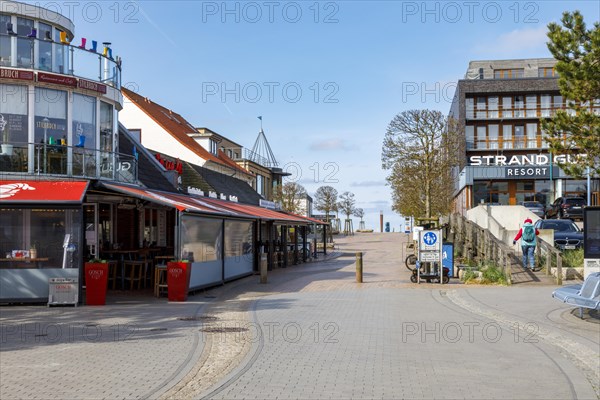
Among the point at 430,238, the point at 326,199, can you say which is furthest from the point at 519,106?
the point at 430,238

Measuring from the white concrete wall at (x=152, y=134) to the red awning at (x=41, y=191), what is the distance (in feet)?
76.3

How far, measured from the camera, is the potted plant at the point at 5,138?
16734 millimetres

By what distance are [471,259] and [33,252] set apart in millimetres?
16537

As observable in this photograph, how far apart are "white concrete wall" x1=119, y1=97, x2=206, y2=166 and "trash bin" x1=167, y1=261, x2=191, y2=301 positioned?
23.6 meters

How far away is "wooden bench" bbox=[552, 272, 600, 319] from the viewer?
11.4 m

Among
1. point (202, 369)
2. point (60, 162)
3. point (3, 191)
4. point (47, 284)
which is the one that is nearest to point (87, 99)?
point (60, 162)

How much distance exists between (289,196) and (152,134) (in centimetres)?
2280

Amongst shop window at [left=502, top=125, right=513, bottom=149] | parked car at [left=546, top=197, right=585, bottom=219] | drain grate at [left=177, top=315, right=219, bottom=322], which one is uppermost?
shop window at [left=502, top=125, right=513, bottom=149]

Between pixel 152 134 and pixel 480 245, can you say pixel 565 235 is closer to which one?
pixel 480 245

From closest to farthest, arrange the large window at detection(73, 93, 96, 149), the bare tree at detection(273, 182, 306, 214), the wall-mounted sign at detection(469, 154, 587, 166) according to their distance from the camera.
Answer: the large window at detection(73, 93, 96, 149) → the wall-mounted sign at detection(469, 154, 587, 166) → the bare tree at detection(273, 182, 306, 214)

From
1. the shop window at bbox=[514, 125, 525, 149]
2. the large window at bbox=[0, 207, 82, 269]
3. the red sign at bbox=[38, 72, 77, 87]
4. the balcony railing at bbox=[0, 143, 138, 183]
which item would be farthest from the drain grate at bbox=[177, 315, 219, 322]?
the shop window at bbox=[514, 125, 525, 149]

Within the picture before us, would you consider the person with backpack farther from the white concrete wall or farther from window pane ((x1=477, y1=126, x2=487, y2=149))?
window pane ((x1=477, y1=126, x2=487, y2=149))

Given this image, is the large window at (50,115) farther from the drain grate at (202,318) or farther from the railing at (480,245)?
the railing at (480,245)

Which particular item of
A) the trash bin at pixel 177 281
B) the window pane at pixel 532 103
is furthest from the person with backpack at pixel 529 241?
the window pane at pixel 532 103
